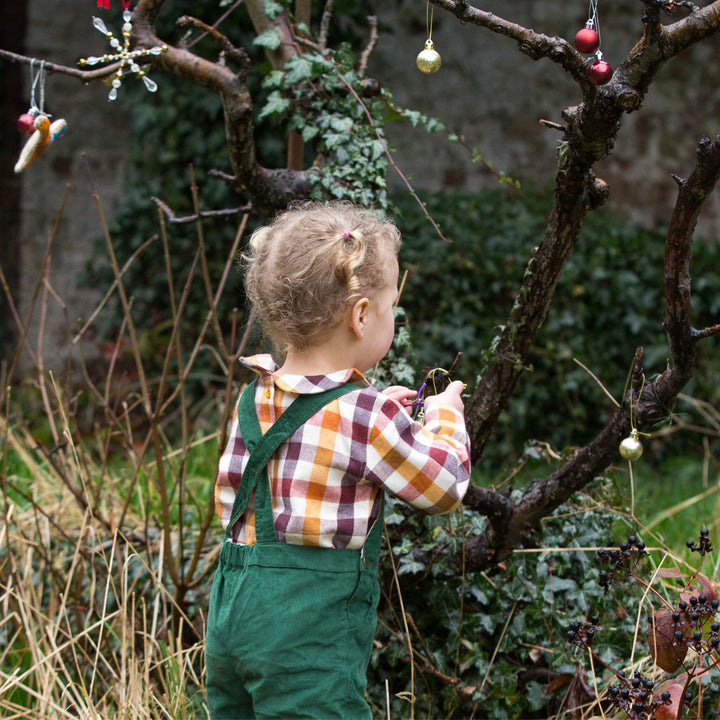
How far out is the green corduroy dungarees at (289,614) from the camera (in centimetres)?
141

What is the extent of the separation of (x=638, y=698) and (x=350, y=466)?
2.17 feet

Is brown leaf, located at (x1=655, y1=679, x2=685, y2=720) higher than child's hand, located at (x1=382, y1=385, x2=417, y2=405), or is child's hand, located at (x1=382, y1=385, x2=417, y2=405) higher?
child's hand, located at (x1=382, y1=385, x2=417, y2=405)

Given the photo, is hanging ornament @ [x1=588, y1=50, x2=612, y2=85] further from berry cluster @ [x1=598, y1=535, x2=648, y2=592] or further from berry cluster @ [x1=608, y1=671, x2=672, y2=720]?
berry cluster @ [x1=608, y1=671, x2=672, y2=720]

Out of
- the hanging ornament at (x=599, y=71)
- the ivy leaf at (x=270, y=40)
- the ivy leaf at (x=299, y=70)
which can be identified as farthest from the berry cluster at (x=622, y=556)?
the ivy leaf at (x=270, y=40)

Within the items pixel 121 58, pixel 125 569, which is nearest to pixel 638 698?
pixel 125 569

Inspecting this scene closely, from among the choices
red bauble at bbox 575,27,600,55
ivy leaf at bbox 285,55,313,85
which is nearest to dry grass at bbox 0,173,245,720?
ivy leaf at bbox 285,55,313,85

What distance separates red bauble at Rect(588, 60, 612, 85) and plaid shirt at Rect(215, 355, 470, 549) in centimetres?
67

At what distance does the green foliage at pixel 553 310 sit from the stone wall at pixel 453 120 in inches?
50.8

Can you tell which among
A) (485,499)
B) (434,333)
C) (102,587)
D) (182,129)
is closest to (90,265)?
(182,129)

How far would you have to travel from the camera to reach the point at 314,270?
4.76 ft

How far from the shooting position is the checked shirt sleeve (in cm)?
141

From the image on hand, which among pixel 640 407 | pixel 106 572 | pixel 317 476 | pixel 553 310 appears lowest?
pixel 106 572

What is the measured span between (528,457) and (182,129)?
2932mm

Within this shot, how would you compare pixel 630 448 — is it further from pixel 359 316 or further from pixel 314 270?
pixel 314 270
